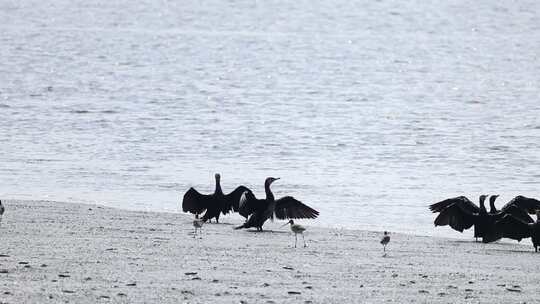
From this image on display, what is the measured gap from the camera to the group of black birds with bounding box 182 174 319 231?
1639 cm

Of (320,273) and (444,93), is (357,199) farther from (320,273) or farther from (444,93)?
(444,93)

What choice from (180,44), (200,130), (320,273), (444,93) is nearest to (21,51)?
(180,44)

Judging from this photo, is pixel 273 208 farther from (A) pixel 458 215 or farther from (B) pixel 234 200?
(A) pixel 458 215

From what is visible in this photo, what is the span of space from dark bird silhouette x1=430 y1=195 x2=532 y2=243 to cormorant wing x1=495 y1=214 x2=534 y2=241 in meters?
0.31

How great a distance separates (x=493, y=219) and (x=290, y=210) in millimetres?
2640

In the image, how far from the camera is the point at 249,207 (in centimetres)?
1661

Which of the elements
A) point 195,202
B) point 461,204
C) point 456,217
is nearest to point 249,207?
point 195,202

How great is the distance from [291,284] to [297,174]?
11706 millimetres

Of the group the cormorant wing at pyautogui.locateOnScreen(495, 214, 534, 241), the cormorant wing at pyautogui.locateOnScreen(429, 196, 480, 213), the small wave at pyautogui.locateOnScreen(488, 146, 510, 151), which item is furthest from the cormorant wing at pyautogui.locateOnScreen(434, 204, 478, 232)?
the small wave at pyautogui.locateOnScreen(488, 146, 510, 151)

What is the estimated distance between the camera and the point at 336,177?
76.6 feet

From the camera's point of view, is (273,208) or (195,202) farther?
(195,202)

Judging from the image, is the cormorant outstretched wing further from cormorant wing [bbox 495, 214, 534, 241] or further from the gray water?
the gray water

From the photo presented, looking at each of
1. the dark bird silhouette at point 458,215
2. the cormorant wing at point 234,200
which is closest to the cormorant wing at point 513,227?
the dark bird silhouette at point 458,215

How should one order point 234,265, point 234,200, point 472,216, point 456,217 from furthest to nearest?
point 234,200, point 456,217, point 472,216, point 234,265
